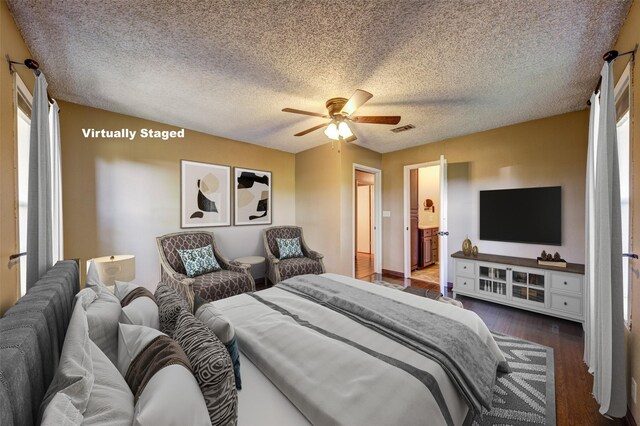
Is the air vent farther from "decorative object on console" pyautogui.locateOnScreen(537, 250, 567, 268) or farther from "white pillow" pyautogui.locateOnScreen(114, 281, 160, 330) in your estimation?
"white pillow" pyautogui.locateOnScreen(114, 281, 160, 330)

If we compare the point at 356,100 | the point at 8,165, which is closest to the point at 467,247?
the point at 356,100

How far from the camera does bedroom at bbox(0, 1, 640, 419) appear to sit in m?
1.80

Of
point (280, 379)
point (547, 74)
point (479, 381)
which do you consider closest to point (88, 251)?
point (280, 379)

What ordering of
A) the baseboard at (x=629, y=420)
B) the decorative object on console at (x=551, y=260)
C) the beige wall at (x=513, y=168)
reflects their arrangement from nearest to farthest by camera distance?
the baseboard at (x=629, y=420), the decorative object on console at (x=551, y=260), the beige wall at (x=513, y=168)

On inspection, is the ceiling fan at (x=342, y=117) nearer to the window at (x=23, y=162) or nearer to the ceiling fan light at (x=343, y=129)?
the ceiling fan light at (x=343, y=129)

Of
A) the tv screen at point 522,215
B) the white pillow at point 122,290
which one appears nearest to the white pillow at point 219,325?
the white pillow at point 122,290

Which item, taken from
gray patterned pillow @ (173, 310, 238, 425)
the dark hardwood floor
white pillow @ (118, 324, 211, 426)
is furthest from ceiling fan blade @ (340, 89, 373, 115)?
the dark hardwood floor

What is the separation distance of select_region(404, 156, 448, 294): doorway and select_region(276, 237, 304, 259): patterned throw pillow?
A: 2048 mm

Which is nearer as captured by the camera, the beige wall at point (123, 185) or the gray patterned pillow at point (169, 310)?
the gray patterned pillow at point (169, 310)

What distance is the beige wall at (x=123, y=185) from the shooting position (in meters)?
2.78

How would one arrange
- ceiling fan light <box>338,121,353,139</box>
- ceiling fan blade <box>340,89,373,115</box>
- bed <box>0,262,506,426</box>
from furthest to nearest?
1. ceiling fan light <box>338,121,353,139</box>
2. ceiling fan blade <box>340,89,373,115</box>
3. bed <box>0,262,506,426</box>

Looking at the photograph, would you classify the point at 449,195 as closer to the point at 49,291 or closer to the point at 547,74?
the point at 547,74

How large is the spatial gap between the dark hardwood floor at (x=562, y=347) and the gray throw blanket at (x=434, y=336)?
382 mm

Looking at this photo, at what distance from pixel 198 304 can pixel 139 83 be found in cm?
218
